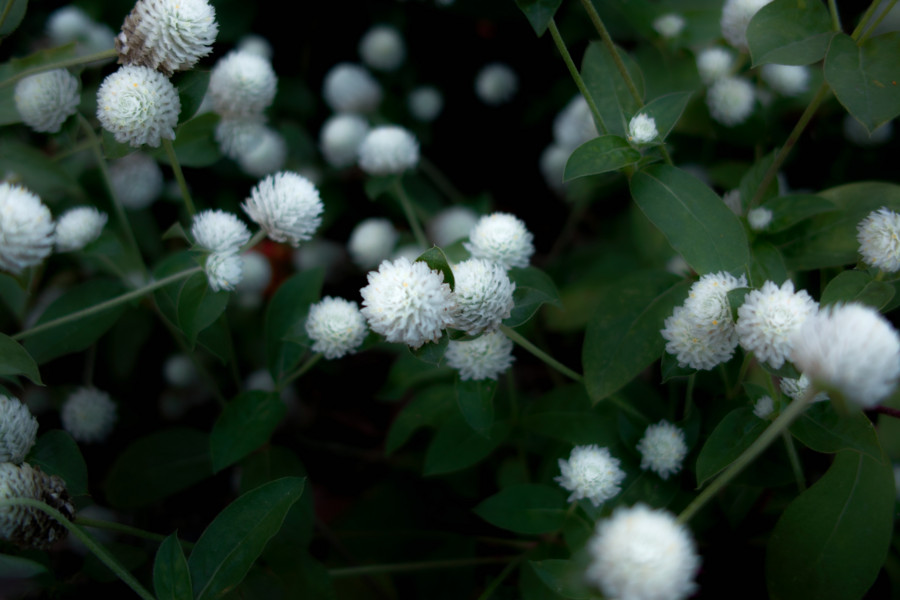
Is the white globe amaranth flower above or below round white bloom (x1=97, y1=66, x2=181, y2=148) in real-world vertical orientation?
above

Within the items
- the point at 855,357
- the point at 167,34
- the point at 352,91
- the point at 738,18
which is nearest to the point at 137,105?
the point at 167,34

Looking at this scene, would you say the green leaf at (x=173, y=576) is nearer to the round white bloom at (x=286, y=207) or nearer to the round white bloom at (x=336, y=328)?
the round white bloom at (x=336, y=328)

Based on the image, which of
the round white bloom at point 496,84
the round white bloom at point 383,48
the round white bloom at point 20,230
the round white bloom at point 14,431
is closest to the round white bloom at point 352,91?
the round white bloom at point 383,48

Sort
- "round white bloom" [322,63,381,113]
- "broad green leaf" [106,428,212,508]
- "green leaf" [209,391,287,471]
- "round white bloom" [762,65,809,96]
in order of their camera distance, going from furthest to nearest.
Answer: "round white bloom" [322,63,381,113]
"round white bloom" [762,65,809,96]
"broad green leaf" [106,428,212,508]
"green leaf" [209,391,287,471]

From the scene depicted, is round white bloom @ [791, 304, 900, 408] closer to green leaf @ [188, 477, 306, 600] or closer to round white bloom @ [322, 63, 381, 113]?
green leaf @ [188, 477, 306, 600]

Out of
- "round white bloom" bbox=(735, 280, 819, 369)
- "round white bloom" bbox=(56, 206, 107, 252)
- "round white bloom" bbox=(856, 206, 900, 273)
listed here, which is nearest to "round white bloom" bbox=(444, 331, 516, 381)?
"round white bloom" bbox=(735, 280, 819, 369)

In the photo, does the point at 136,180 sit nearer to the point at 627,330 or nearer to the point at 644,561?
the point at 627,330
